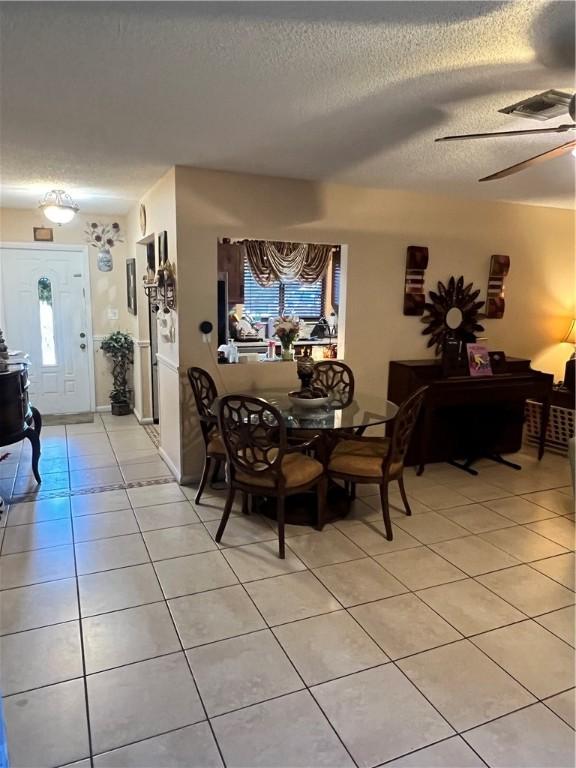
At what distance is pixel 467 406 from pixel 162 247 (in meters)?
2.90

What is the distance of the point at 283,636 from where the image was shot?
2184mm

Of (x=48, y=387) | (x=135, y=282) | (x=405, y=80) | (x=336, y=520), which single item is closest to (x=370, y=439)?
(x=336, y=520)

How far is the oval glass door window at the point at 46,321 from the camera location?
5.71 metres

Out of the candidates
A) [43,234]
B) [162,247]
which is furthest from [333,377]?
[43,234]

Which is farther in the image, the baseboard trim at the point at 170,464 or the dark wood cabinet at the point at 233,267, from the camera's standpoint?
the dark wood cabinet at the point at 233,267

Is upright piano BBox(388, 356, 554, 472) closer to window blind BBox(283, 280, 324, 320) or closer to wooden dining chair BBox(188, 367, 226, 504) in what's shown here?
wooden dining chair BBox(188, 367, 226, 504)

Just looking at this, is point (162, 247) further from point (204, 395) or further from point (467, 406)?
point (467, 406)

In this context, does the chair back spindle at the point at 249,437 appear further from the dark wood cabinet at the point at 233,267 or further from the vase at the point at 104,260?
the dark wood cabinet at the point at 233,267

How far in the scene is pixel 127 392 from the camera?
6.14 metres

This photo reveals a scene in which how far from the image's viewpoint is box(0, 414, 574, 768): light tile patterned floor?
169 cm

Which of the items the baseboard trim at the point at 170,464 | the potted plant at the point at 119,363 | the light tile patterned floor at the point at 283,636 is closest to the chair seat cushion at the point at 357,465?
the light tile patterned floor at the point at 283,636

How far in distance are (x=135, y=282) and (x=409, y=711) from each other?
4.81 metres

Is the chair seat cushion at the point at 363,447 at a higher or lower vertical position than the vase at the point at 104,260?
lower

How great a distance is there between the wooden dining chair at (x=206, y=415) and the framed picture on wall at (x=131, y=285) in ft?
7.68
